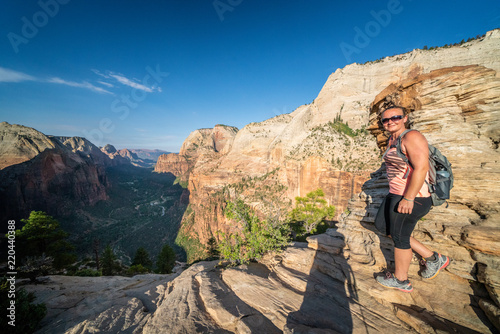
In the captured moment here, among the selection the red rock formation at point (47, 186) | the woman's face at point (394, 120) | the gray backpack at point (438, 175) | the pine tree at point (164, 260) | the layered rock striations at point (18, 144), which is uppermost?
the layered rock striations at point (18, 144)

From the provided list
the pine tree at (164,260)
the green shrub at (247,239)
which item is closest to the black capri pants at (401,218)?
the green shrub at (247,239)

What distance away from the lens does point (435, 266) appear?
9.87ft

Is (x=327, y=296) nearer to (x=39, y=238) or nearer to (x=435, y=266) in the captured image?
(x=435, y=266)

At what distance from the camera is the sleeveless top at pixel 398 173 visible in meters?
2.63

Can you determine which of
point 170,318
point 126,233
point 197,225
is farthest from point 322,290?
point 126,233

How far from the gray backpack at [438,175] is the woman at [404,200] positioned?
7 cm

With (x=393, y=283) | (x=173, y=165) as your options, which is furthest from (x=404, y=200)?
(x=173, y=165)

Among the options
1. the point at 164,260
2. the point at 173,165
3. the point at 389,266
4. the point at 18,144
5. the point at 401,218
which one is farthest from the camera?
the point at 173,165

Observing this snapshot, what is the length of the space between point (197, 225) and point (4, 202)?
156 ft

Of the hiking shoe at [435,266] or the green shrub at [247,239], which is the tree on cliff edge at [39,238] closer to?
the green shrub at [247,239]

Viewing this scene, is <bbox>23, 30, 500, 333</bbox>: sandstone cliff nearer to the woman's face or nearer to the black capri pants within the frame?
the black capri pants

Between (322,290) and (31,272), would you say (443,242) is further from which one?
(31,272)

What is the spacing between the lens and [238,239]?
6879mm

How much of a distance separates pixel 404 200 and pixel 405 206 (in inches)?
3.7
